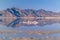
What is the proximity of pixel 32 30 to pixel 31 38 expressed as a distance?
13 centimetres

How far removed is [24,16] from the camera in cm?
204

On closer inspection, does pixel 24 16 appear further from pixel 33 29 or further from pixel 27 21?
pixel 33 29

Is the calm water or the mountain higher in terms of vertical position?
the mountain

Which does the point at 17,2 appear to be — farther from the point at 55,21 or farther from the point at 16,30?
the point at 55,21

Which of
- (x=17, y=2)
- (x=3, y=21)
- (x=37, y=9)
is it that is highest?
(x=17, y=2)

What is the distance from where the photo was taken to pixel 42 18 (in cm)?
206

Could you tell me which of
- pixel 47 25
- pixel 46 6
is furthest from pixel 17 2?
pixel 47 25

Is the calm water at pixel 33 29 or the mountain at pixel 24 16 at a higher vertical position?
the mountain at pixel 24 16

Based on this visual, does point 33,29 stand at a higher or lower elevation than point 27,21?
lower

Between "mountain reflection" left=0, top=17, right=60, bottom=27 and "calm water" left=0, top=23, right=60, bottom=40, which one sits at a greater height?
"mountain reflection" left=0, top=17, right=60, bottom=27

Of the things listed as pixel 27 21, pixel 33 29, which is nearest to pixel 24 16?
pixel 27 21

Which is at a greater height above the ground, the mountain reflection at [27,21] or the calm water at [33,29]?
the mountain reflection at [27,21]

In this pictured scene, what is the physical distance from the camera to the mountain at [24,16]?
6.66 feet

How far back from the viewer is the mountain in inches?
80.0
